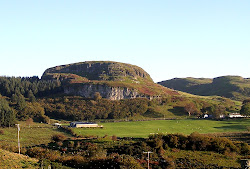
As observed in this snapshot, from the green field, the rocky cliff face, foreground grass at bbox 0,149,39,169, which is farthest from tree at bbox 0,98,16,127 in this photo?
foreground grass at bbox 0,149,39,169

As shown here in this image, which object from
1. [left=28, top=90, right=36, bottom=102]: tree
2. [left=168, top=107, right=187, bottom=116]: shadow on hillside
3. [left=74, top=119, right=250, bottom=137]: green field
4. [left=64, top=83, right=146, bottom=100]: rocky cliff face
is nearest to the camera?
[left=74, top=119, right=250, bottom=137]: green field

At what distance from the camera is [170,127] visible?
109 m

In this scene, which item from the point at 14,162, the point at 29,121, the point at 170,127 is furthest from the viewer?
the point at 29,121

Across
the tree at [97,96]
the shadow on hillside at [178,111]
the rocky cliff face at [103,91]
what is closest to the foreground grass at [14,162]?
the shadow on hillside at [178,111]

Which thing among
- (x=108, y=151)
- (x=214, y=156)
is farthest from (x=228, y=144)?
(x=108, y=151)

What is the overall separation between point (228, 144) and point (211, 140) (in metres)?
2.70

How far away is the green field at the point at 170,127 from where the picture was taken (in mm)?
98688

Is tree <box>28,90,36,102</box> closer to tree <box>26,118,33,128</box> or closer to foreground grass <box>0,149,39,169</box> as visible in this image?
tree <box>26,118,33,128</box>

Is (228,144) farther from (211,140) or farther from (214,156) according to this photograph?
(214,156)

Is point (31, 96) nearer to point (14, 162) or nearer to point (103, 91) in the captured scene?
point (103, 91)

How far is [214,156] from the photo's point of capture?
49281mm

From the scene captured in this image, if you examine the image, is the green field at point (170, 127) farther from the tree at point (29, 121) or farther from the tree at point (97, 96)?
the tree at point (97, 96)

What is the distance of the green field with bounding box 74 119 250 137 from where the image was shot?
324 feet

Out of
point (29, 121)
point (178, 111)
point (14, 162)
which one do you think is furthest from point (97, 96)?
point (14, 162)
